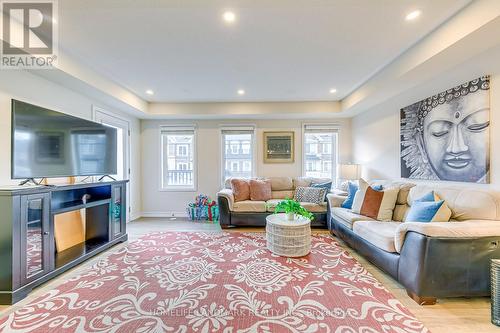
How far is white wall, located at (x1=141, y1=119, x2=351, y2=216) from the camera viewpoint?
17.4 feet

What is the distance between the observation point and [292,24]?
216 centimetres

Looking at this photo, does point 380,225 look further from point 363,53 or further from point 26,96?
point 26,96

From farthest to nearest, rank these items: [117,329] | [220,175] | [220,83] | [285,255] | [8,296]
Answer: [220,175] → [220,83] → [285,255] → [8,296] → [117,329]

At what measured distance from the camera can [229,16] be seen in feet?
6.66

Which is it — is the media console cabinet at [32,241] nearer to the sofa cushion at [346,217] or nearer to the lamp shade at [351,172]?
the sofa cushion at [346,217]

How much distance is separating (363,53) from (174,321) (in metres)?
3.53

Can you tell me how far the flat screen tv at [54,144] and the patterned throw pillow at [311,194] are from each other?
11.9 ft

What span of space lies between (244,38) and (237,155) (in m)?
3.23

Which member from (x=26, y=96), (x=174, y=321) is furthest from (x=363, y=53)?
(x=26, y=96)

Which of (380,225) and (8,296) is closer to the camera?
(8,296)

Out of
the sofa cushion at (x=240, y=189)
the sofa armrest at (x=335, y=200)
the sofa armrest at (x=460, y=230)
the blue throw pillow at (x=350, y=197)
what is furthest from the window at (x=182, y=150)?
the sofa armrest at (x=460, y=230)

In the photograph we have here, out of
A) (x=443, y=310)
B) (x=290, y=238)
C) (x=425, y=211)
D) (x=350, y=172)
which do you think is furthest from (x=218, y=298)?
(x=350, y=172)

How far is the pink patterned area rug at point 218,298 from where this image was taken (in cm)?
169

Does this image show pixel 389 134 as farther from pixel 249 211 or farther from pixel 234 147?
pixel 234 147
